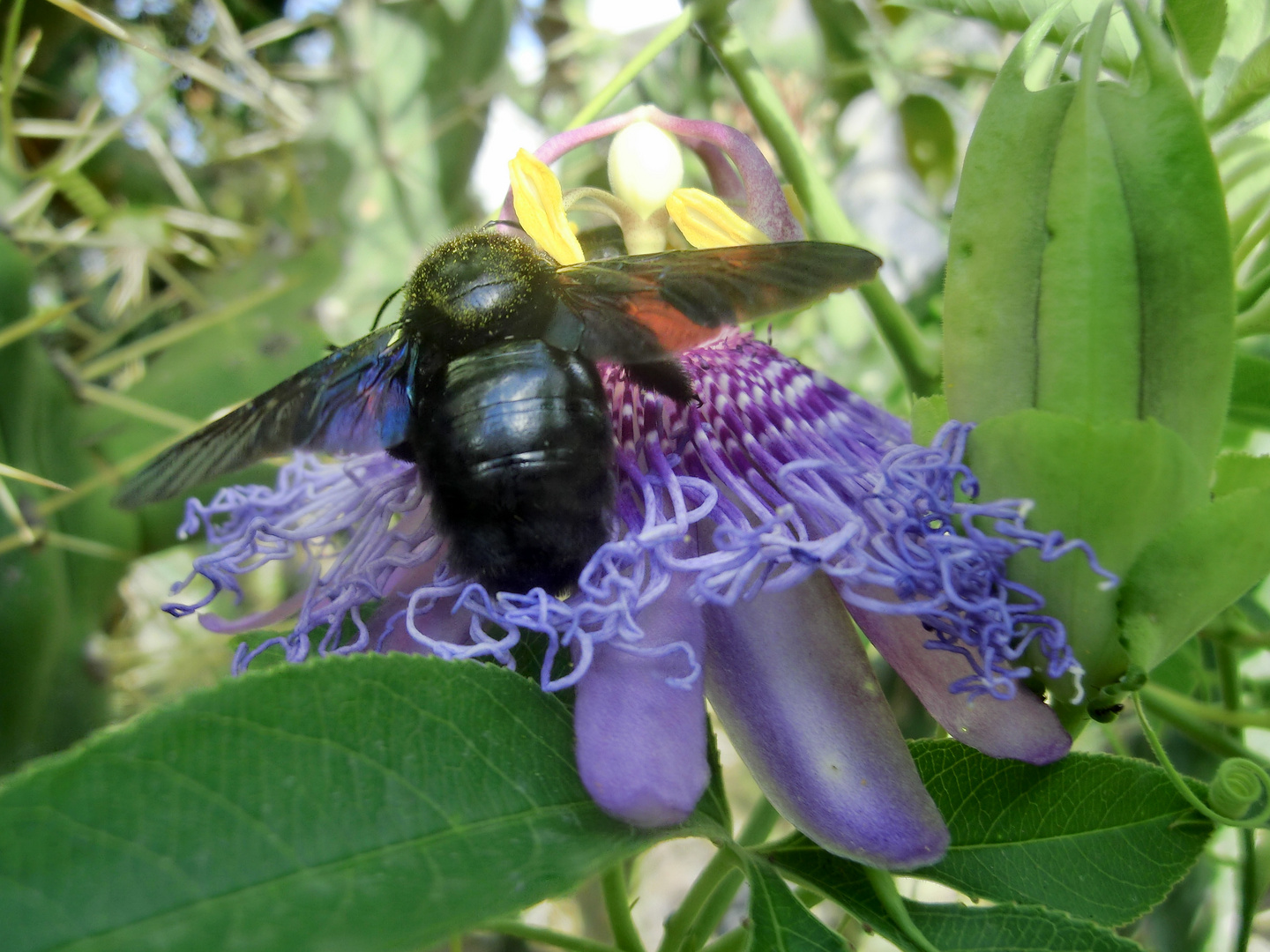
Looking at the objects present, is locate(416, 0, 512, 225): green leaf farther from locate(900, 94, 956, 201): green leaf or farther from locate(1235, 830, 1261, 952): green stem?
locate(1235, 830, 1261, 952): green stem

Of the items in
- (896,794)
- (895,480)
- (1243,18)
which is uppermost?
(1243,18)

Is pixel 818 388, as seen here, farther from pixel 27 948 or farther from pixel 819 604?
pixel 27 948

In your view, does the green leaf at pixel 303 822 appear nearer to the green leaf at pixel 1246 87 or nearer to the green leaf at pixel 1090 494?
the green leaf at pixel 1090 494

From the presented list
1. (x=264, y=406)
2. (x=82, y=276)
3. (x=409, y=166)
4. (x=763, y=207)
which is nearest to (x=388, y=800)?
(x=264, y=406)

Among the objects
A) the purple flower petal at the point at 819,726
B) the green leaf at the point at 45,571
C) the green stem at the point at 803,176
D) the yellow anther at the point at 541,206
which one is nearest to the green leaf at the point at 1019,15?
the green stem at the point at 803,176

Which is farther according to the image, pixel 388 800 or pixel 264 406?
pixel 264 406

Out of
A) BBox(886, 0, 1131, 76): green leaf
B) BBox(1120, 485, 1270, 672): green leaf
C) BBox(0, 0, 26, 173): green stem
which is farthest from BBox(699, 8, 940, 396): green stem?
BBox(0, 0, 26, 173): green stem

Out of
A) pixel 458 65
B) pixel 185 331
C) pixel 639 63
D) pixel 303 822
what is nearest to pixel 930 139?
pixel 458 65
